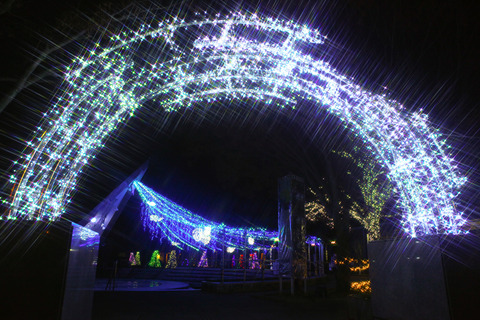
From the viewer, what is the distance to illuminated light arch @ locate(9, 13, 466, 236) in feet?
19.5

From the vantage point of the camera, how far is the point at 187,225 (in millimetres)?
19688

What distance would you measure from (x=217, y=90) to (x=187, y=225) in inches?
545

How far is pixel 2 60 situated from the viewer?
21.3 feet

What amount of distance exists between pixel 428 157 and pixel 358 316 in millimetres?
3921

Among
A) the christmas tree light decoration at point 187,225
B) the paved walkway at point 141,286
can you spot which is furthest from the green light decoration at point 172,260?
the paved walkway at point 141,286

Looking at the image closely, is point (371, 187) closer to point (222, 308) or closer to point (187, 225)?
point (222, 308)

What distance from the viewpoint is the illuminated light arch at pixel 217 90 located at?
19.5ft

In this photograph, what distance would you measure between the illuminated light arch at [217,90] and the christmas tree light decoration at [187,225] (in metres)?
11.5

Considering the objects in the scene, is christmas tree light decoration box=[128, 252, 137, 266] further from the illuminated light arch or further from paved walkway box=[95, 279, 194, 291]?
the illuminated light arch

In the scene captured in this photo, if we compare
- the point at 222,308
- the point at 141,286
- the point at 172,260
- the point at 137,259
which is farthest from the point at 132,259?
the point at 222,308

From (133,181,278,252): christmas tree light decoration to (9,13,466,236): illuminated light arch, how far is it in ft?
37.8

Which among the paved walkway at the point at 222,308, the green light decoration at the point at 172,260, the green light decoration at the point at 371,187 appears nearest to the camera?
the paved walkway at the point at 222,308

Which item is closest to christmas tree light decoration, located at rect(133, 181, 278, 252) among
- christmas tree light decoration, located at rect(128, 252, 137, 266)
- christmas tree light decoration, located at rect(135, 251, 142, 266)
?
christmas tree light decoration, located at rect(128, 252, 137, 266)

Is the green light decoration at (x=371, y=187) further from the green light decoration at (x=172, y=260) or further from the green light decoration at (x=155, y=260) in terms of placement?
the green light decoration at (x=155, y=260)
